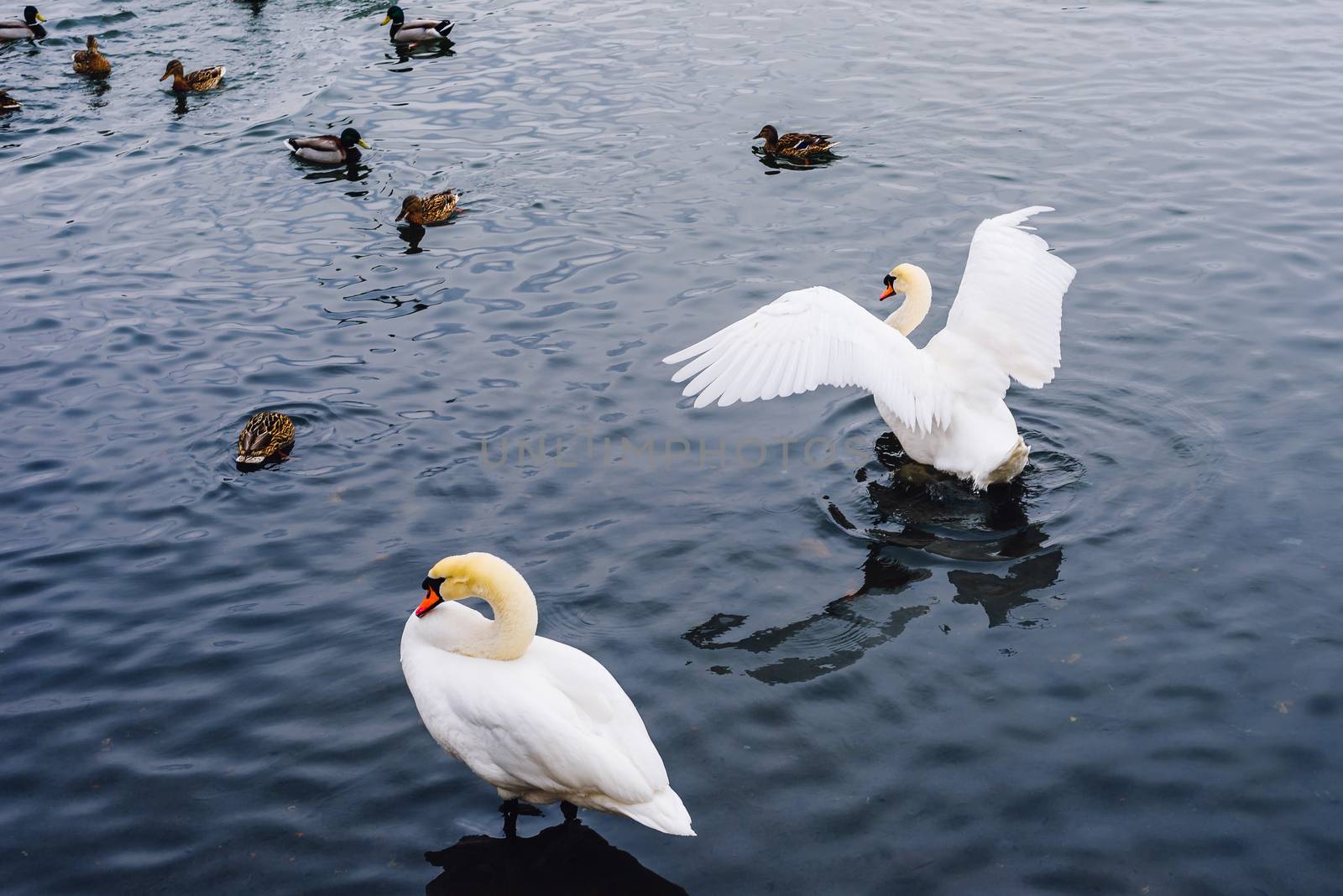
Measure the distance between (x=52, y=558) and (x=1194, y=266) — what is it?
30.9 ft

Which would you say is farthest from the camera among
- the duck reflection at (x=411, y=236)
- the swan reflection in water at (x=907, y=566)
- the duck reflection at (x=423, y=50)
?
the duck reflection at (x=423, y=50)

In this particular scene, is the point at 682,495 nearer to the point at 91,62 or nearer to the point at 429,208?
the point at 429,208

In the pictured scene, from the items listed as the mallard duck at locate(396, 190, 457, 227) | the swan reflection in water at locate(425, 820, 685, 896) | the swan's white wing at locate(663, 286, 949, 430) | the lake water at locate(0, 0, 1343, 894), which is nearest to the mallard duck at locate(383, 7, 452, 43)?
the lake water at locate(0, 0, 1343, 894)

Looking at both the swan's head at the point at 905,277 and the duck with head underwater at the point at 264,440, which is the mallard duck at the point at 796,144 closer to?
the swan's head at the point at 905,277

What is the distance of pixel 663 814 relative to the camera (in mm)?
4926

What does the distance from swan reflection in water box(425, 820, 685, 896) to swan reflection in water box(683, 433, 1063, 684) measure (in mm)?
1339

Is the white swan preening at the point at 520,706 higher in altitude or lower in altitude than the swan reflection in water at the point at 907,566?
higher

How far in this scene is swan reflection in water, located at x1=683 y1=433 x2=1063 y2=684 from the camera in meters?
6.56

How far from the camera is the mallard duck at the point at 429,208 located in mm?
11906

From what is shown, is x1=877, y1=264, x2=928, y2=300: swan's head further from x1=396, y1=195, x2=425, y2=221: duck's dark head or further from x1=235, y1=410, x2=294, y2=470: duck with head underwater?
x1=396, y1=195, x2=425, y2=221: duck's dark head

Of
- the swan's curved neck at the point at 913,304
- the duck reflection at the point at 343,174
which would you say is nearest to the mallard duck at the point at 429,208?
the duck reflection at the point at 343,174

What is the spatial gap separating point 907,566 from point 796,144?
7.03 metres

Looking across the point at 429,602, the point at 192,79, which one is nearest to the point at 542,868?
the point at 429,602

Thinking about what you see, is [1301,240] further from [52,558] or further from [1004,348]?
[52,558]
